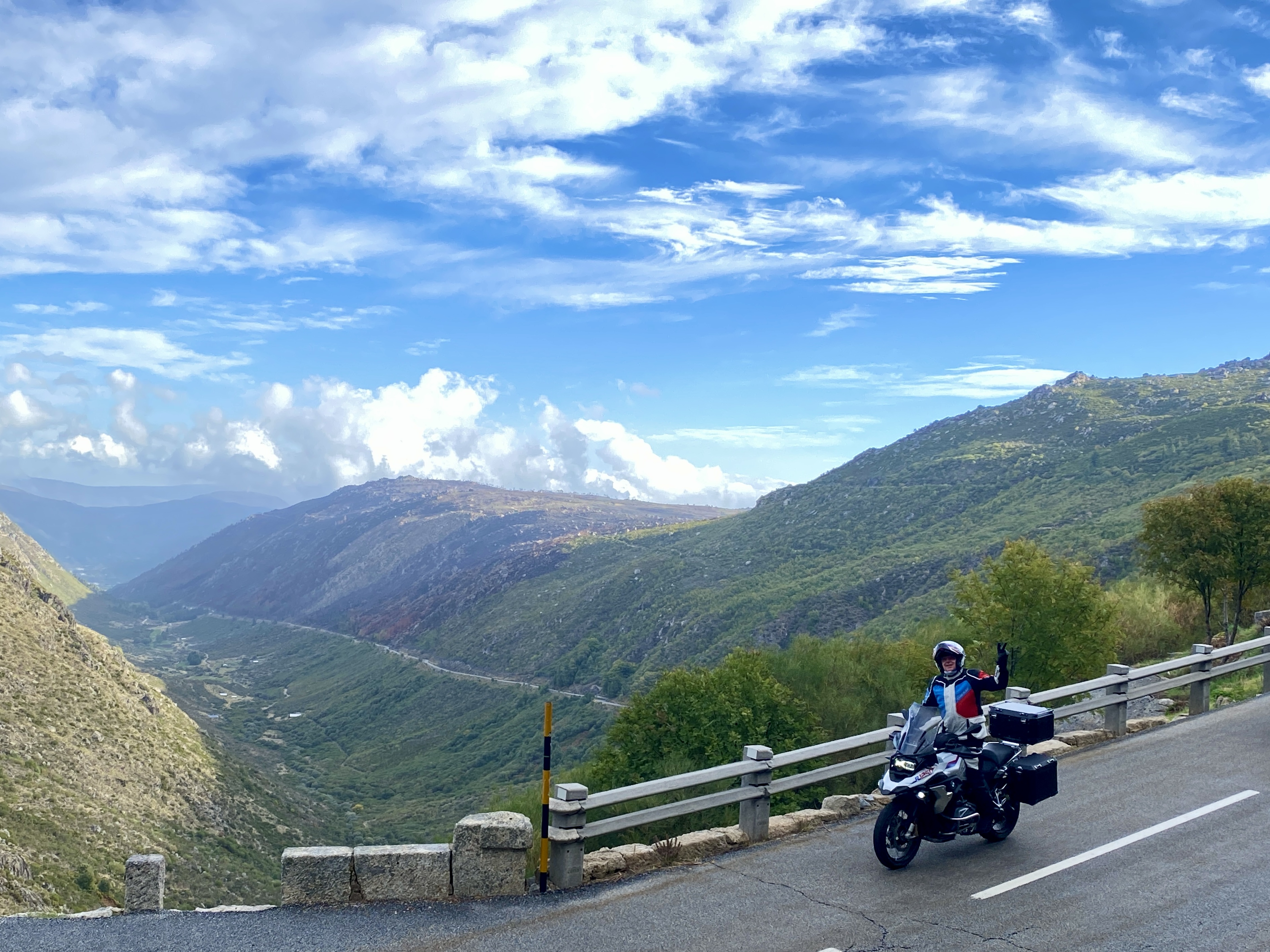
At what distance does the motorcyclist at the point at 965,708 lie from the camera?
858cm

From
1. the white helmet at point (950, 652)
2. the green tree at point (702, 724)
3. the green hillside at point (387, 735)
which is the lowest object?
the green hillside at point (387, 735)

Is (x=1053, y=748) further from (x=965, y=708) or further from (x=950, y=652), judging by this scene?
(x=950, y=652)

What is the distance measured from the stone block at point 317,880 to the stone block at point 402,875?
0.11m

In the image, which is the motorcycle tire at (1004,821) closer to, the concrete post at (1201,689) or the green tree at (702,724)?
the concrete post at (1201,689)

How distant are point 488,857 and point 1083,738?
9632mm

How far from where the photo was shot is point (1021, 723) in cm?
911

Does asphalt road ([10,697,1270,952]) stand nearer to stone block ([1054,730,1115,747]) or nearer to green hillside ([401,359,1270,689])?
stone block ([1054,730,1115,747])

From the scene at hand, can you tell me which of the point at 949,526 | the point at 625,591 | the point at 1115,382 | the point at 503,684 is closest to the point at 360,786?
the point at 503,684

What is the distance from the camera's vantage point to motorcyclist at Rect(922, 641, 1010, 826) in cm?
858

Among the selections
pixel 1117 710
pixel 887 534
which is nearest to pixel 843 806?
pixel 1117 710

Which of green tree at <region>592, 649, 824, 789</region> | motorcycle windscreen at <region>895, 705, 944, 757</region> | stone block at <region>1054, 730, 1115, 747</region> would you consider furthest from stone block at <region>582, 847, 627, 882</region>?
green tree at <region>592, 649, 824, 789</region>

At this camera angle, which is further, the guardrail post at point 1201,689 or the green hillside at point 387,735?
the green hillside at point 387,735

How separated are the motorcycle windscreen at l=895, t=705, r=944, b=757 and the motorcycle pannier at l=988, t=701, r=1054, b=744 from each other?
1116 millimetres

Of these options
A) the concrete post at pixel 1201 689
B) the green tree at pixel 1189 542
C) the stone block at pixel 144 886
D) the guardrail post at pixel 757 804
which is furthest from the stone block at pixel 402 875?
the green tree at pixel 1189 542
